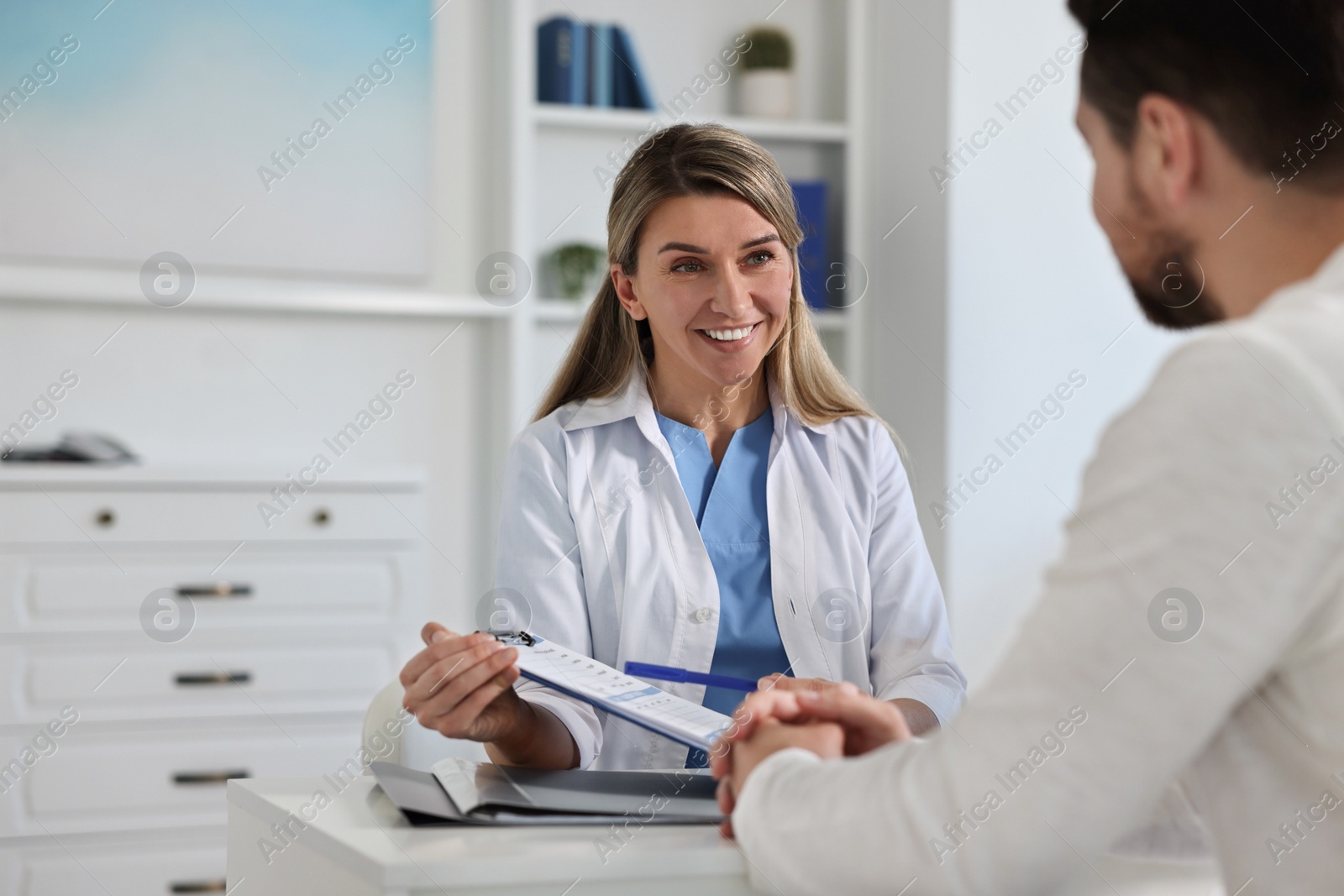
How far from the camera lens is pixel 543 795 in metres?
1.03

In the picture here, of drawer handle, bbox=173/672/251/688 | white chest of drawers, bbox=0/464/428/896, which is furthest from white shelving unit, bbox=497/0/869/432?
drawer handle, bbox=173/672/251/688

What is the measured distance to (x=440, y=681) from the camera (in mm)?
1282

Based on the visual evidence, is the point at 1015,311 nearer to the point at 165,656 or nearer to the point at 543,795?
the point at 165,656

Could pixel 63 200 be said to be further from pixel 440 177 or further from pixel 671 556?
pixel 671 556

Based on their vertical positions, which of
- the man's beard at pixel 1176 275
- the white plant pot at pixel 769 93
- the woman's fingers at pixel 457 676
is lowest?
the man's beard at pixel 1176 275

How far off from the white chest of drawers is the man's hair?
7.78ft

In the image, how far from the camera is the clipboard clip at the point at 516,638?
1.26 metres

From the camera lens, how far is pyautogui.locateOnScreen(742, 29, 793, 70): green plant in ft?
11.1

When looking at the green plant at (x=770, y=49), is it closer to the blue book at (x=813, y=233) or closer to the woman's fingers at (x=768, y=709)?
the blue book at (x=813, y=233)

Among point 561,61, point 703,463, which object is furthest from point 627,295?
point 561,61

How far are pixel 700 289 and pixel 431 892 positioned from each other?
1.09 meters

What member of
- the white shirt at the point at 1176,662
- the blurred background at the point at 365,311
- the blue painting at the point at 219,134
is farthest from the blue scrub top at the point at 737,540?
the blue painting at the point at 219,134

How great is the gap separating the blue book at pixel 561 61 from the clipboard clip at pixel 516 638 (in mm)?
2242

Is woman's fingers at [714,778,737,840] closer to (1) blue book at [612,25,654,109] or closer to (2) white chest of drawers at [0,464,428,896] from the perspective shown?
(2) white chest of drawers at [0,464,428,896]
